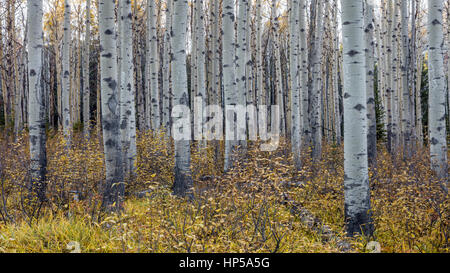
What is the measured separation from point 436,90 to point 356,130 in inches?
157

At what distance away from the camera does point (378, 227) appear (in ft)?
13.9

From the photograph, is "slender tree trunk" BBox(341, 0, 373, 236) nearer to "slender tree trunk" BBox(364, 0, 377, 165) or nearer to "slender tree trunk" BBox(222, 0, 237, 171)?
"slender tree trunk" BBox(364, 0, 377, 165)

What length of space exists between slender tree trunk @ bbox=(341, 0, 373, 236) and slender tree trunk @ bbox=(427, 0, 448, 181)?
11.7 ft

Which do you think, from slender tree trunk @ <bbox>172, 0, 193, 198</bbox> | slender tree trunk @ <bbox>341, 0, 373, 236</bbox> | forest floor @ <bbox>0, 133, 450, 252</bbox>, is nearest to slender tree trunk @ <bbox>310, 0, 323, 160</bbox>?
forest floor @ <bbox>0, 133, 450, 252</bbox>

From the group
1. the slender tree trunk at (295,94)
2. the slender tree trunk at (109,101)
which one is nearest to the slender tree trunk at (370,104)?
the slender tree trunk at (295,94)

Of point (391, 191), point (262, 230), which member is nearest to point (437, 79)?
point (391, 191)

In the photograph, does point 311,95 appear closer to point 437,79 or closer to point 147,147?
point 437,79

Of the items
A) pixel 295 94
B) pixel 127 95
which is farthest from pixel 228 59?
pixel 127 95

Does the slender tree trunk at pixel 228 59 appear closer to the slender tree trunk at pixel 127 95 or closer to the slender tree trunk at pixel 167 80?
the slender tree trunk at pixel 127 95

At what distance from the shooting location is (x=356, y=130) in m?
4.10

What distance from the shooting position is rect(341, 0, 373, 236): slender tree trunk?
161 inches

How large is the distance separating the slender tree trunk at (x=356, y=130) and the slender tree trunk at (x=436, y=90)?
140 inches

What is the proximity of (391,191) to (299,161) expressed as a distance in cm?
383

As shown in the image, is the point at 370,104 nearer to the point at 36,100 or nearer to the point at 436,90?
the point at 436,90
